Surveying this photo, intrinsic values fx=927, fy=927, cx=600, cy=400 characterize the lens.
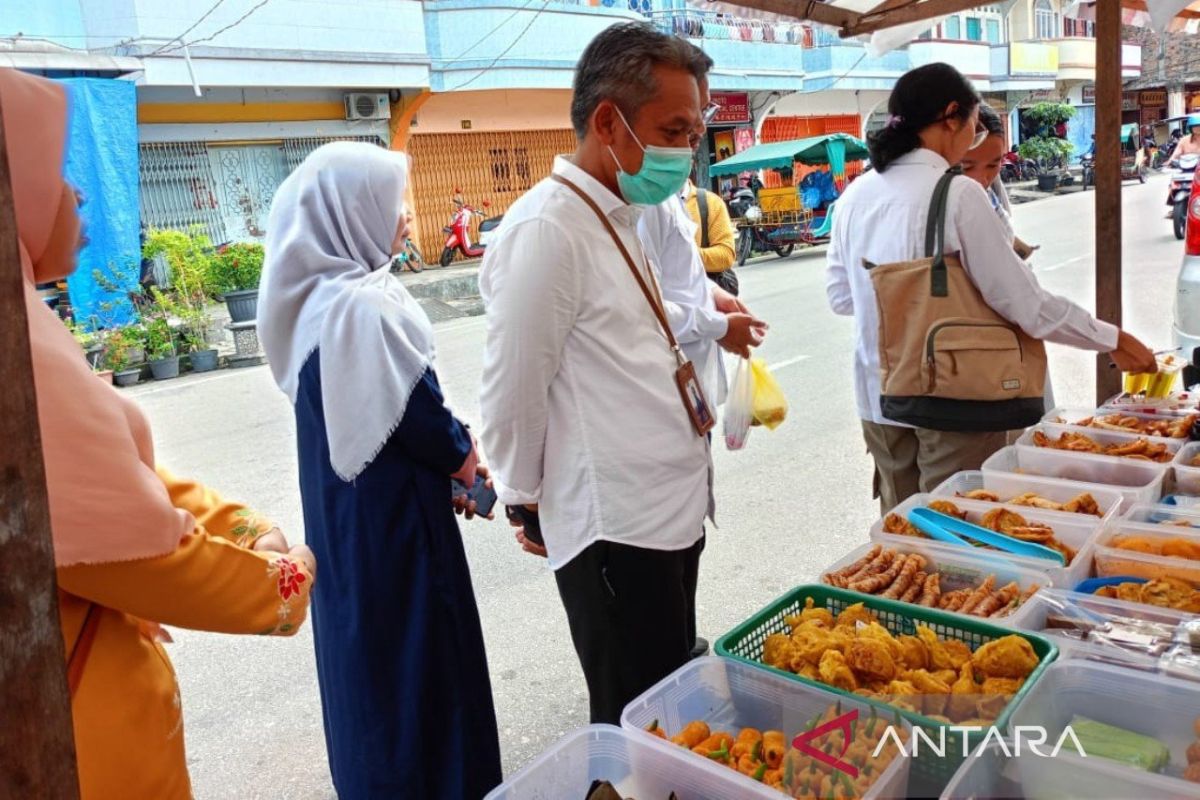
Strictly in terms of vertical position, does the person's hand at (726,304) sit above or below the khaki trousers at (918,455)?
above

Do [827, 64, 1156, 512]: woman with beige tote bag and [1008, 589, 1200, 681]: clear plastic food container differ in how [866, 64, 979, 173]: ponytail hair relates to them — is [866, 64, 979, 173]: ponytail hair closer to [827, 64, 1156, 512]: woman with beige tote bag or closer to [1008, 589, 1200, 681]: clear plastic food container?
[827, 64, 1156, 512]: woman with beige tote bag

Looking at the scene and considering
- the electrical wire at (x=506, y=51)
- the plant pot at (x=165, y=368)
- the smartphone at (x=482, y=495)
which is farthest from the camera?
the electrical wire at (x=506, y=51)

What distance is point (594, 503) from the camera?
1839mm

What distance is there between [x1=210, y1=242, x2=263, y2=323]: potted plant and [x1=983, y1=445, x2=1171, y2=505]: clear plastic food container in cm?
855

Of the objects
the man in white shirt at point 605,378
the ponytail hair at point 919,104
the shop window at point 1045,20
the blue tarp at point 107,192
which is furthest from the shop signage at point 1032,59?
the man in white shirt at point 605,378

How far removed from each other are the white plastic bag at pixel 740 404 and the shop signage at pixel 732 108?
18.1 meters

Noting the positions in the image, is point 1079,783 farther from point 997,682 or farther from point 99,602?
point 99,602

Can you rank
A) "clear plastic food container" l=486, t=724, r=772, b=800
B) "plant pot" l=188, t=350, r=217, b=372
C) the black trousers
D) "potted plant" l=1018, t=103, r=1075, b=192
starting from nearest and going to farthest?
"clear plastic food container" l=486, t=724, r=772, b=800 → the black trousers → "plant pot" l=188, t=350, r=217, b=372 → "potted plant" l=1018, t=103, r=1075, b=192

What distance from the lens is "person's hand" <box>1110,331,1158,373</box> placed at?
2.49 m

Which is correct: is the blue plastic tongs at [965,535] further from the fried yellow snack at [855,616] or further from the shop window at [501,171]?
the shop window at [501,171]

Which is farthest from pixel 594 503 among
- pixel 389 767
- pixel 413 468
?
pixel 389 767

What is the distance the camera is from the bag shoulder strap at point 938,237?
2.33 meters

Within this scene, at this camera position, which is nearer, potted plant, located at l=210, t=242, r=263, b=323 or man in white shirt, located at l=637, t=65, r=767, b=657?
man in white shirt, located at l=637, t=65, r=767, b=657

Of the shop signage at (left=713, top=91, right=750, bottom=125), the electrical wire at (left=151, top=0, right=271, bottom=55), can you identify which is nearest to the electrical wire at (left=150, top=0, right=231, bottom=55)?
the electrical wire at (left=151, top=0, right=271, bottom=55)
